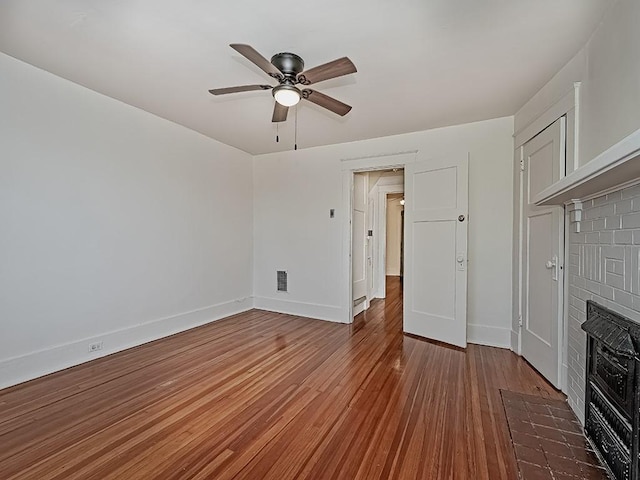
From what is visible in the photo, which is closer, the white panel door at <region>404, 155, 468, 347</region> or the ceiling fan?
the ceiling fan

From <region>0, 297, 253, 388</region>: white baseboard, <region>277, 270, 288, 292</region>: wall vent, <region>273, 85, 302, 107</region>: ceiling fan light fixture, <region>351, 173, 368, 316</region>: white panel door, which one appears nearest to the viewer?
<region>273, 85, 302, 107</region>: ceiling fan light fixture

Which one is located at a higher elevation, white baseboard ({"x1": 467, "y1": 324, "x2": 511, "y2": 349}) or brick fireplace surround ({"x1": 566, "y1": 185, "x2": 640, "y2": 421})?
brick fireplace surround ({"x1": 566, "y1": 185, "x2": 640, "y2": 421})

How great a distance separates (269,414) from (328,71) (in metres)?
2.34

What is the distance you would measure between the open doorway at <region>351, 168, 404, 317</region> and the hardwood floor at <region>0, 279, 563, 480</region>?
1690 millimetres

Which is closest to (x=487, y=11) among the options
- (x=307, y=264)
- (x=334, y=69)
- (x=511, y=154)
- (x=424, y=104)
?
(x=334, y=69)

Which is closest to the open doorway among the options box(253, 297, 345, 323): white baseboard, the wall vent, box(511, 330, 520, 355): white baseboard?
box(253, 297, 345, 323): white baseboard

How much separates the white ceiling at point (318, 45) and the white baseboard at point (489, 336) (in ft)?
7.79

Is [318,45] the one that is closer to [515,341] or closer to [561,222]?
[561,222]

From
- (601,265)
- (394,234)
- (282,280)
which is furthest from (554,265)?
(394,234)

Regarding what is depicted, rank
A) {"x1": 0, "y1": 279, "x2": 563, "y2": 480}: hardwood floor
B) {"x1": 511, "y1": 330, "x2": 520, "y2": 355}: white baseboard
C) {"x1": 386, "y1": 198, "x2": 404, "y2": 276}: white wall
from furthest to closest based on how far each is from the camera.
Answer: {"x1": 386, "y1": 198, "x2": 404, "y2": 276}: white wall, {"x1": 511, "y1": 330, "x2": 520, "y2": 355}: white baseboard, {"x1": 0, "y1": 279, "x2": 563, "y2": 480}: hardwood floor

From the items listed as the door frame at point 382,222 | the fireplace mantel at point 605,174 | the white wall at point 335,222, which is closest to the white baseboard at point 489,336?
the white wall at point 335,222

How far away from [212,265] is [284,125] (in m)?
2.16

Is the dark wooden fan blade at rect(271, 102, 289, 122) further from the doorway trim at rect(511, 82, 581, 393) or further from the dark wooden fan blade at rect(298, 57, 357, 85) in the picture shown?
the doorway trim at rect(511, 82, 581, 393)

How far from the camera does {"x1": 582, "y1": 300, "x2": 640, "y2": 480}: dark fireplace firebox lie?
4.73 ft
